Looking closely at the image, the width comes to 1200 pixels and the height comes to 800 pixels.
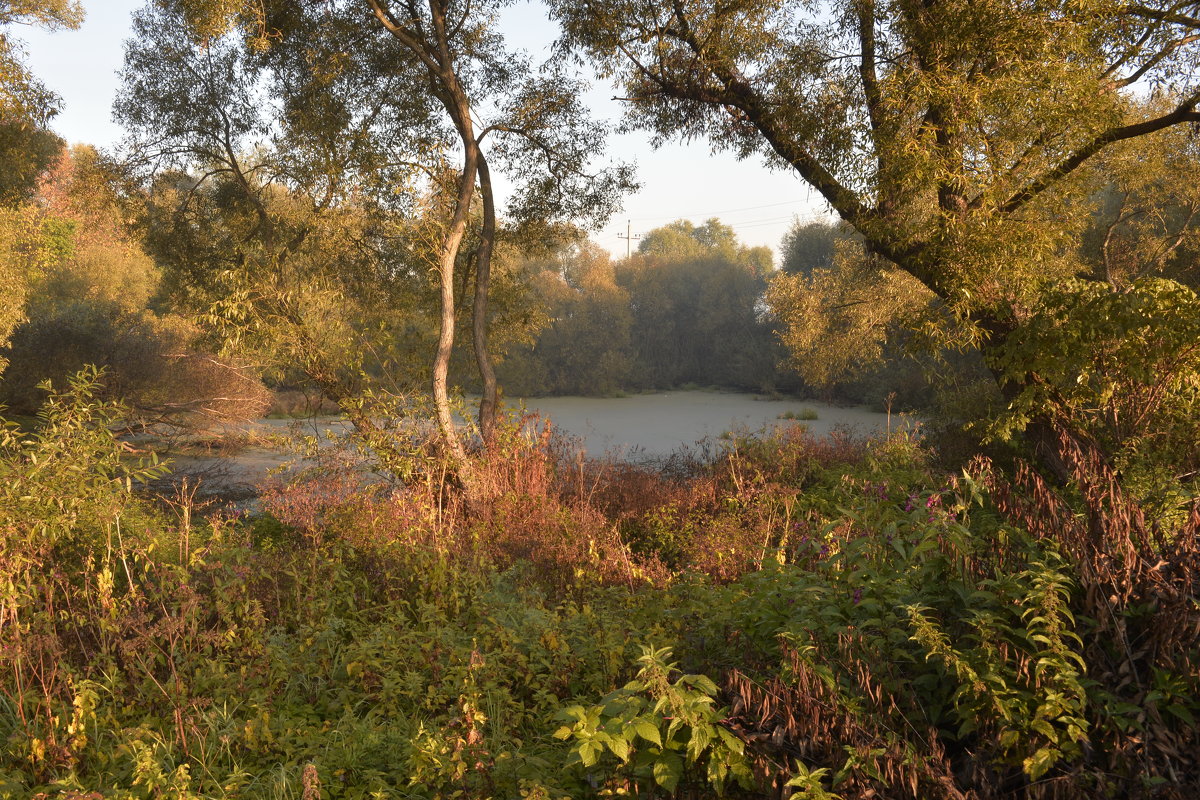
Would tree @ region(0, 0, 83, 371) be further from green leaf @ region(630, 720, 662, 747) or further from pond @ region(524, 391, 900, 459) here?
green leaf @ region(630, 720, 662, 747)

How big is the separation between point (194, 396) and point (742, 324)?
786 inches

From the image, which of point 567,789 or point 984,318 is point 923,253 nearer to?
point 984,318

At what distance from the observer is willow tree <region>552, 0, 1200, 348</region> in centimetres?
721

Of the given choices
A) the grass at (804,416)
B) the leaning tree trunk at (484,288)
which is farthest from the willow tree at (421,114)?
the grass at (804,416)

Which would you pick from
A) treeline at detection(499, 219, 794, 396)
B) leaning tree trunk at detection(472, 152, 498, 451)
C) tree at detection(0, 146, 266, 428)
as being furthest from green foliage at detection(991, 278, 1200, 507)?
treeline at detection(499, 219, 794, 396)

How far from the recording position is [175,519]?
→ 8.15 m

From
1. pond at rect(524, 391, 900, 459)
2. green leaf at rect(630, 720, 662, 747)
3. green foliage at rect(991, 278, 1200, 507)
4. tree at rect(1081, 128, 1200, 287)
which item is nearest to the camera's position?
green leaf at rect(630, 720, 662, 747)

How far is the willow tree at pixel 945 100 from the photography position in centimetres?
721

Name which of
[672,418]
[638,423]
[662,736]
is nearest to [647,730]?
[662,736]

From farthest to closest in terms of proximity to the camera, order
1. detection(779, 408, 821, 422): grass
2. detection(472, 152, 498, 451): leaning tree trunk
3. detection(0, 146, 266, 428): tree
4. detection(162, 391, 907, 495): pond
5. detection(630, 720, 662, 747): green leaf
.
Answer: detection(779, 408, 821, 422): grass → detection(162, 391, 907, 495): pond → detection(0, 146, 266, 428): tree → detection(472, 152, 498, 451): leaning tree trunk → detection(630, 720, 662, 747): green leaf

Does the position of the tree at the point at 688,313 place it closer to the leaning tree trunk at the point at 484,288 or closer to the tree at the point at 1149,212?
the tree at the point at 1149,212

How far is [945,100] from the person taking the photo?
729cm

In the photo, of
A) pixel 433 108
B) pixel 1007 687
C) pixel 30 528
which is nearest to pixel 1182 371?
pixel 1007 687

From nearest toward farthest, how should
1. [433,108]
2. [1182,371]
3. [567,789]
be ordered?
[567,789], [1182,371], [433,108]
